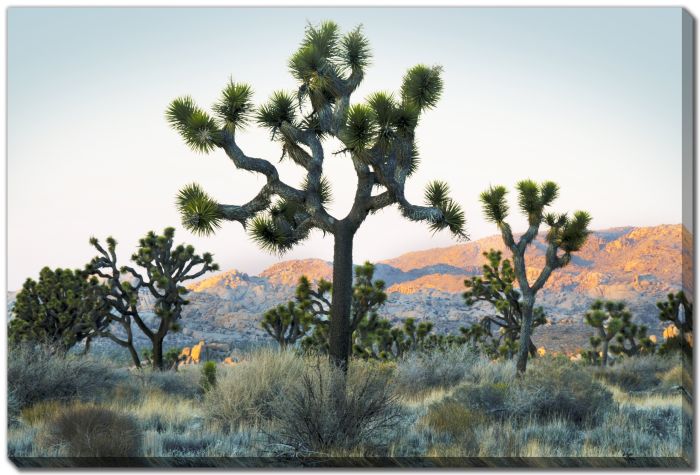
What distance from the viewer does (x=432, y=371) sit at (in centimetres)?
1656

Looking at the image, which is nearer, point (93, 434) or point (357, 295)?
point (93, 434)

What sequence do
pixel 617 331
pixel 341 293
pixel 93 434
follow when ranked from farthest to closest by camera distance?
pixel 617 331 → pixel 341 293 → pixel 93 434

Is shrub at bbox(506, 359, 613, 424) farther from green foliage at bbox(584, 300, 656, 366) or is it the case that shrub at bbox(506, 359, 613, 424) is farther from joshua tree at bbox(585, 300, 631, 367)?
green foliage at bbox(584, 300, 656, 366)

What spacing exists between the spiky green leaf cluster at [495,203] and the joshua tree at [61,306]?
36.7ft

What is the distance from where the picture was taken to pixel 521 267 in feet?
61.1

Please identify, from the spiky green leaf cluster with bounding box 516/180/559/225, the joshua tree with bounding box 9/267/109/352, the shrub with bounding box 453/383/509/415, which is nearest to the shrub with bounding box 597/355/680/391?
the spiky green leaf cluster with bounding box 516/180/559/225

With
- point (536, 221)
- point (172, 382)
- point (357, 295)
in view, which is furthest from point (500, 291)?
point (172, 382)

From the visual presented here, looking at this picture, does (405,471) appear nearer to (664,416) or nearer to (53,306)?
(664,416)

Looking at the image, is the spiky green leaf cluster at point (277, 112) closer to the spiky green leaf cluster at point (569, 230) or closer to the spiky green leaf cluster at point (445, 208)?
the spiky green leaf cluster at point (445, 208)

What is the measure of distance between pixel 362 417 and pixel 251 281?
49.5m

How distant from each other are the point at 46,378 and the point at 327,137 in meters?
5.82

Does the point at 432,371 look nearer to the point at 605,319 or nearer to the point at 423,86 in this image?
the point at 423,86

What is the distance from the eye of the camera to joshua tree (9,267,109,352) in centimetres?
2273

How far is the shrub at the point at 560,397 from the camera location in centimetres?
1142
